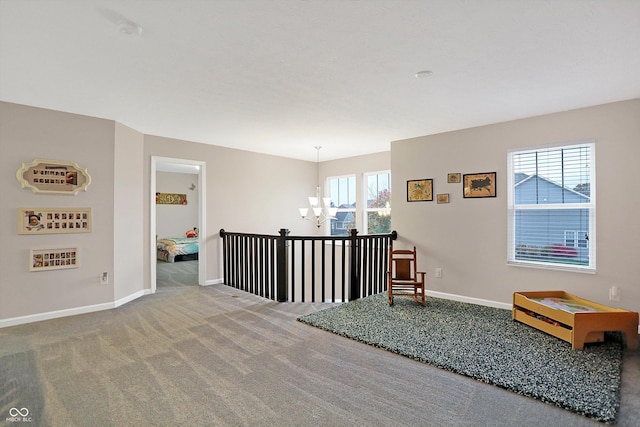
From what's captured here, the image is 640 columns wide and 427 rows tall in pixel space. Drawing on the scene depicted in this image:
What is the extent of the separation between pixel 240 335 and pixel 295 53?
263 cm

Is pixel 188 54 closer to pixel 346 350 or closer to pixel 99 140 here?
pixel 99 140

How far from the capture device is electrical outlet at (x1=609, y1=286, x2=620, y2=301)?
10.9 ft

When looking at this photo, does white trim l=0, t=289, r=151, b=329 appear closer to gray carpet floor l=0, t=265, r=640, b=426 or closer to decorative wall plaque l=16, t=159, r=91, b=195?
gray carpet floor l=0, t=265, r=640, b=426

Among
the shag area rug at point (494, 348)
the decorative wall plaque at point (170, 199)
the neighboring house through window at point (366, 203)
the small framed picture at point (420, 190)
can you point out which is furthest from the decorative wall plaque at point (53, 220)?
the decorative wall plaque at point (170, 199)

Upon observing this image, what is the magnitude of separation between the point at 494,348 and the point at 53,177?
502 cm

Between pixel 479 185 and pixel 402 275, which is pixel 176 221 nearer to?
pixel 402 275

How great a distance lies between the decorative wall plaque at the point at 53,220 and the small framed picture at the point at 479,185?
4.97 m

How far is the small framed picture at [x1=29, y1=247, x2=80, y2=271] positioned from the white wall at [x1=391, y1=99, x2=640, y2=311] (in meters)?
4.44

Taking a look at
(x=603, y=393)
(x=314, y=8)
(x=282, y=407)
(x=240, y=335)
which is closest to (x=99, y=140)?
(x=240, y=335)

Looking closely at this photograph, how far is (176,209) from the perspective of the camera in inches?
370

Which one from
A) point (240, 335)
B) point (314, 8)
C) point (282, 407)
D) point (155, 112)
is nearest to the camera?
point (314, 8)

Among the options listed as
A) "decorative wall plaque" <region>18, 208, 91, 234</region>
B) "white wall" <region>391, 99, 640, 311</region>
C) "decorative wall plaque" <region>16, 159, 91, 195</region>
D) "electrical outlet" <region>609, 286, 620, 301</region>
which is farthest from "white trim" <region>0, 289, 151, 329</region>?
"electrical outlet" <region>609, 286, 620, 301</region>

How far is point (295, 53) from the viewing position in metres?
2.34

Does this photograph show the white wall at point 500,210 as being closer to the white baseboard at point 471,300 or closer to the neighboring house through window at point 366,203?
the white baseboard at point 471,300
